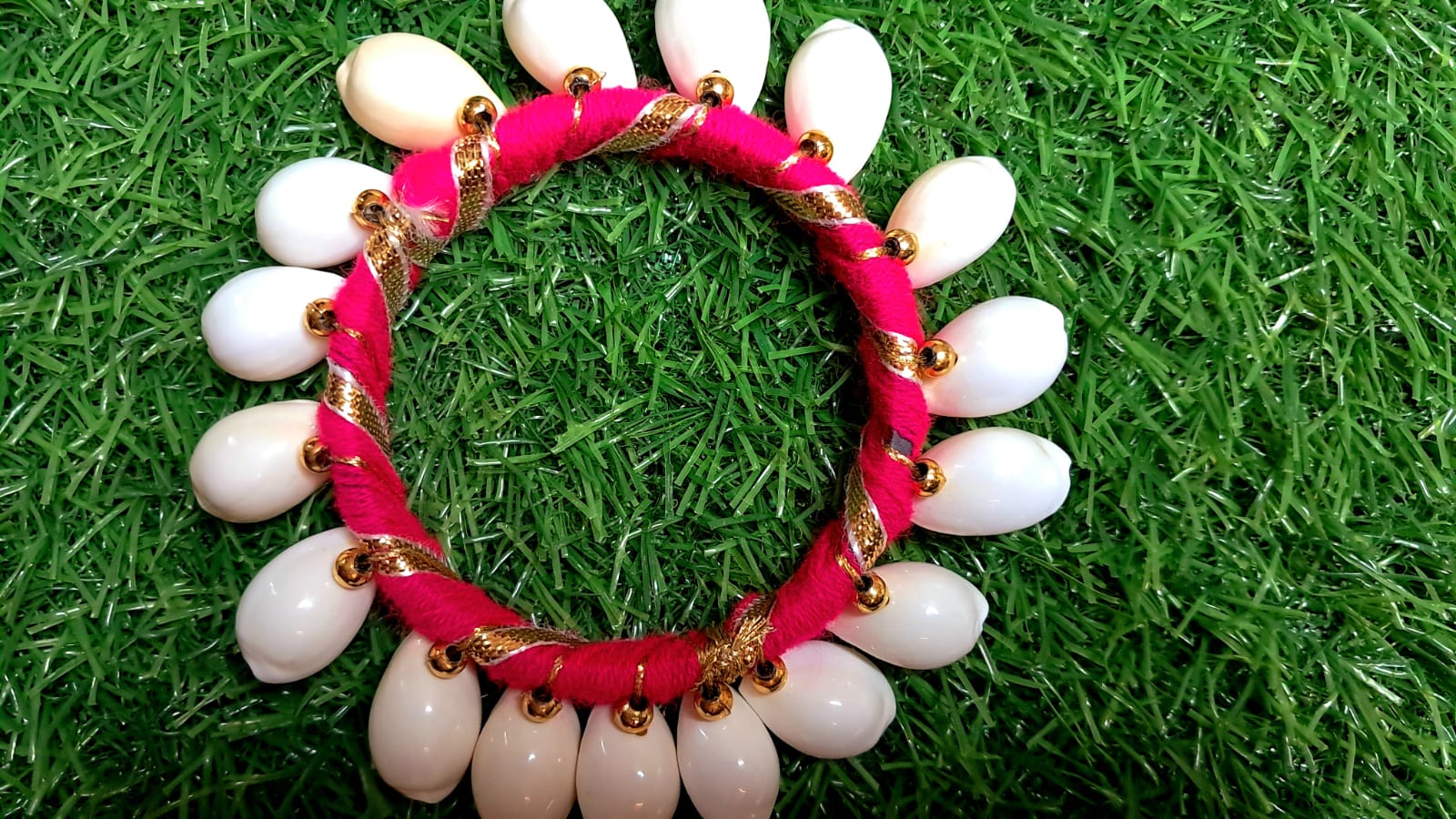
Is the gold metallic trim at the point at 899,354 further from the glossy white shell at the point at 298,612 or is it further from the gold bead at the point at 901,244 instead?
the glossy white shell at the point at 298,612

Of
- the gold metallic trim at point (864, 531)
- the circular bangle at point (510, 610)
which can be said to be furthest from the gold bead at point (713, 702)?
the gold metallic trim at point (864, 531)

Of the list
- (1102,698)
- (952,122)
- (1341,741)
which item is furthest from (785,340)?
(1341,741)

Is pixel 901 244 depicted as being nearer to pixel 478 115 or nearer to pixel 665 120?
pixel 665 120

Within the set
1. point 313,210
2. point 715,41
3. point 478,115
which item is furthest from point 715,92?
point 313,210

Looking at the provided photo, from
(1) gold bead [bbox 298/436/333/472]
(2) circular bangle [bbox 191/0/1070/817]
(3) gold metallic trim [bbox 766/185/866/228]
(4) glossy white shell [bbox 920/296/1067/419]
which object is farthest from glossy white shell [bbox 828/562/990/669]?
(1) gold bead [bbox 298/436/333/472]

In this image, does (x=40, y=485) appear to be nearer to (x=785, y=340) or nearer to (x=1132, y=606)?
(x=785, y=340)

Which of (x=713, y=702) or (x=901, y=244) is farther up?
(x=901, y=244)
